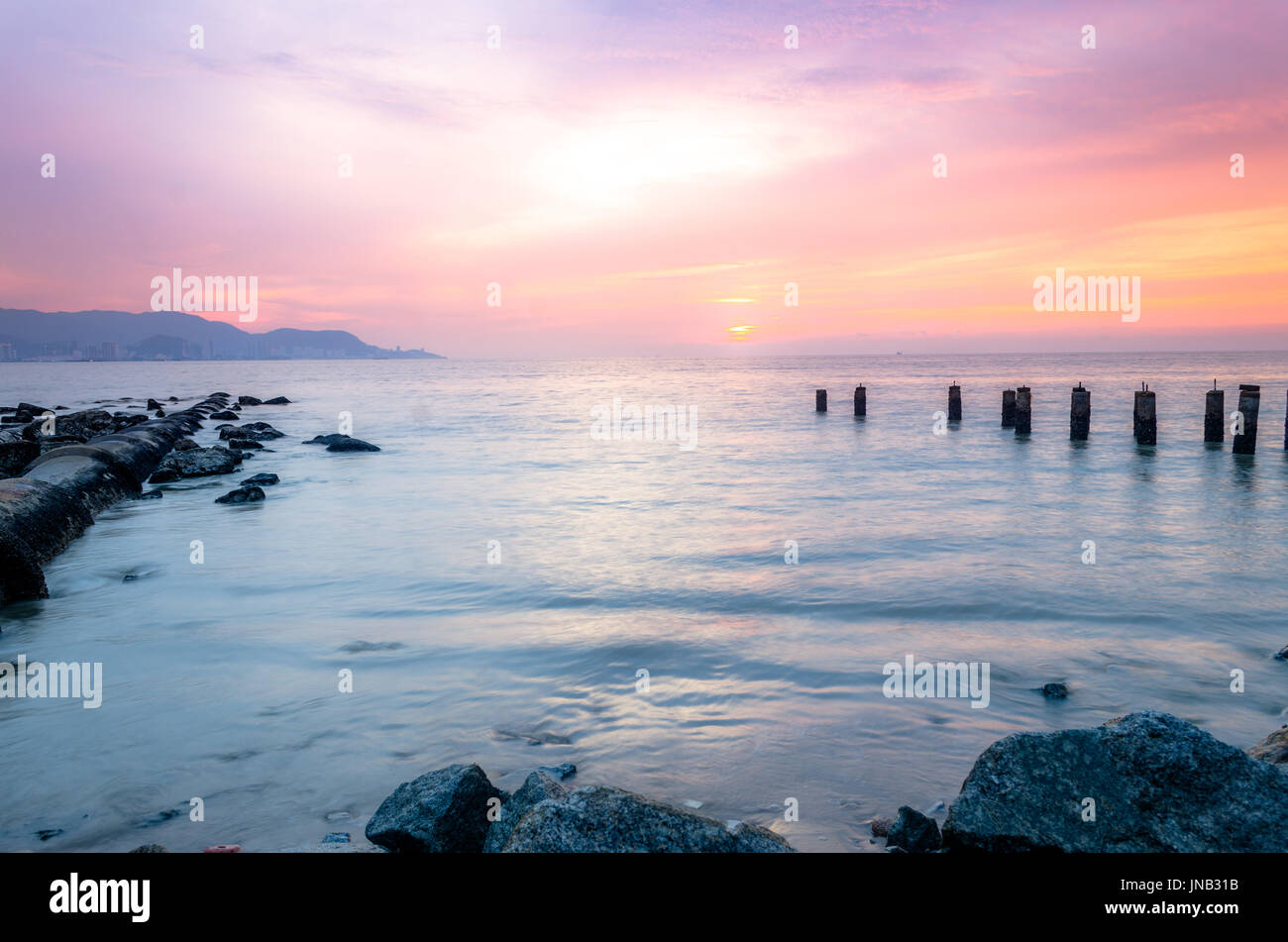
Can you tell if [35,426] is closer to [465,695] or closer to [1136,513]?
[465,695]

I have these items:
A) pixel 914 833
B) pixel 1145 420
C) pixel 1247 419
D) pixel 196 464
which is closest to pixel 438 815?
pixel 914 833

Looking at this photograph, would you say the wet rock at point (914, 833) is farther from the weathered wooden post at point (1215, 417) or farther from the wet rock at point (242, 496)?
the weathered wooden post at point (1215, 417)

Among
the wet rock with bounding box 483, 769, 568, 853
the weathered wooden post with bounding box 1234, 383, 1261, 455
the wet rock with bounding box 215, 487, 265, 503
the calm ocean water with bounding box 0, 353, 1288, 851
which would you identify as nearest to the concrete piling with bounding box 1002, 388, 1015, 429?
the weathered wooden post with bounding box 1234, 383, 1261, 455

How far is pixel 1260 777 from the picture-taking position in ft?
13.2

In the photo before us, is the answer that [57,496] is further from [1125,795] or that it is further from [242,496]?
[1125,795]

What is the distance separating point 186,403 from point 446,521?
50.1 m

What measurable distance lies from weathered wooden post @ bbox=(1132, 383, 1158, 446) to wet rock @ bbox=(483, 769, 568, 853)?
2911 cm

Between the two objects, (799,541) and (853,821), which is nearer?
(853,821)

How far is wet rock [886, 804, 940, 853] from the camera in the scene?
4.39 m

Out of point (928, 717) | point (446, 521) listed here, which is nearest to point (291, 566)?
point (446, 521)

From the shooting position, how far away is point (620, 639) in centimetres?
916
